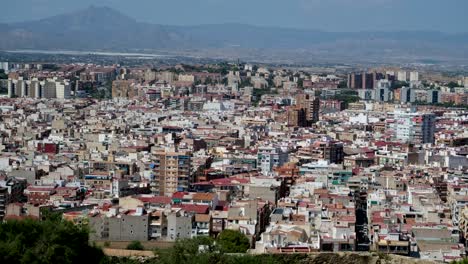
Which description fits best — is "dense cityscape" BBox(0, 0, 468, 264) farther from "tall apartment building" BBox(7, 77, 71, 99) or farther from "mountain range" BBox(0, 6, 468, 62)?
"mountain range" BBox(0, 6, 468, 62)

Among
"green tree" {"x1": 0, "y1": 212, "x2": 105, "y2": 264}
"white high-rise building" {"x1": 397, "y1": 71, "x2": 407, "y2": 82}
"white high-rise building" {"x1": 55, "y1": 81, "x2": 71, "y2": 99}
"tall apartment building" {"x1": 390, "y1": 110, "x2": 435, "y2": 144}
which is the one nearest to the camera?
"green tree" {"x1": 0, "y1": 212, "x2": 105, "y2": 264}

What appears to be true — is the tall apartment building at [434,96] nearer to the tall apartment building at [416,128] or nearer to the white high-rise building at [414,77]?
the white high-rise building at [414,77]

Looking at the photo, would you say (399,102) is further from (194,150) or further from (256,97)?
(194,150)

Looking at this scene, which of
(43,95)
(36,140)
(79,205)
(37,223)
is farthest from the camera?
(43,95)

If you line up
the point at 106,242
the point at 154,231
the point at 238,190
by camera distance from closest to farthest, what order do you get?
the point at 106,242 → the point at 154,231 → the point at 238,190

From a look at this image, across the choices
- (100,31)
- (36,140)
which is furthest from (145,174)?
(100,31)

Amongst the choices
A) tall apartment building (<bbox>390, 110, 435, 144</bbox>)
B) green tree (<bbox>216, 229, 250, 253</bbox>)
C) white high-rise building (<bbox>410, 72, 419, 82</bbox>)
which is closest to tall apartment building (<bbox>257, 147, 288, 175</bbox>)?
tall apartment building (<bbox>390, 110, 435, 144</bbox>)
